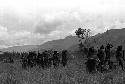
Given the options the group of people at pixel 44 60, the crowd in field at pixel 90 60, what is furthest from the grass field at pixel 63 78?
the group of people at pixel 44 60

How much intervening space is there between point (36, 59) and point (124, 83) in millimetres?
34831

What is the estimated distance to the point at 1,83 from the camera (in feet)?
55.9

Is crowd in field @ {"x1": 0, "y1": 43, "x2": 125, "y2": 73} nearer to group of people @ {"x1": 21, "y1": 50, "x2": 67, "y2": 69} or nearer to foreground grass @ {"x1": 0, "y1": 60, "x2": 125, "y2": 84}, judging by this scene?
group of people @ {"x1": 21, "y1": 50, "x2": 67, "y2": 69}

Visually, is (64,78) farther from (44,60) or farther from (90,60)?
(44,60)

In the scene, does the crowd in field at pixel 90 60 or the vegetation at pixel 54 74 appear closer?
the vegetation at pixel 54 74

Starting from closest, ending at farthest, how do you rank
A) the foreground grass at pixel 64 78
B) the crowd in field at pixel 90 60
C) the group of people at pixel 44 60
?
the foreground grass at pixel 64 78 < the crowd in field at pixel 90 60 < the group of people at pixel 44 60

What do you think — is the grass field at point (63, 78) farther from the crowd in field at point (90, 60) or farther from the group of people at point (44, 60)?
A: the group of people at point (44, 60)

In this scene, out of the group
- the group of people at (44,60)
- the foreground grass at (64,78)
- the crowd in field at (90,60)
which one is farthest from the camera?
the group of people at (44,60)

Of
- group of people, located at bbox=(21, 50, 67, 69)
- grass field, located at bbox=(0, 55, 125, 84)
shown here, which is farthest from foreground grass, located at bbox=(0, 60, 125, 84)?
group of people, located at bbox=(21, 50, 67, 69)

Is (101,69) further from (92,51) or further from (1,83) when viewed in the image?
(1,83)

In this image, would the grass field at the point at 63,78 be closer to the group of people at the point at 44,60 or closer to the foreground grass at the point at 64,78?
the foreground grass at the point at 64,78

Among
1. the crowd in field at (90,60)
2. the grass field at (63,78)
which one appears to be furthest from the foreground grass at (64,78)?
the crowd in field at (90,60)

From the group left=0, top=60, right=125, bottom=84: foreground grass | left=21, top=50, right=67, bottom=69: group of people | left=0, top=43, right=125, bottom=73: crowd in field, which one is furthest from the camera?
left=21, top=50, right=67, bottom=69: group of people

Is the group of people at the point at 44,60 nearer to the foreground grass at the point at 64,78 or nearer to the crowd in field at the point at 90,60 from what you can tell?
the crowd in field at the point at 90,60
